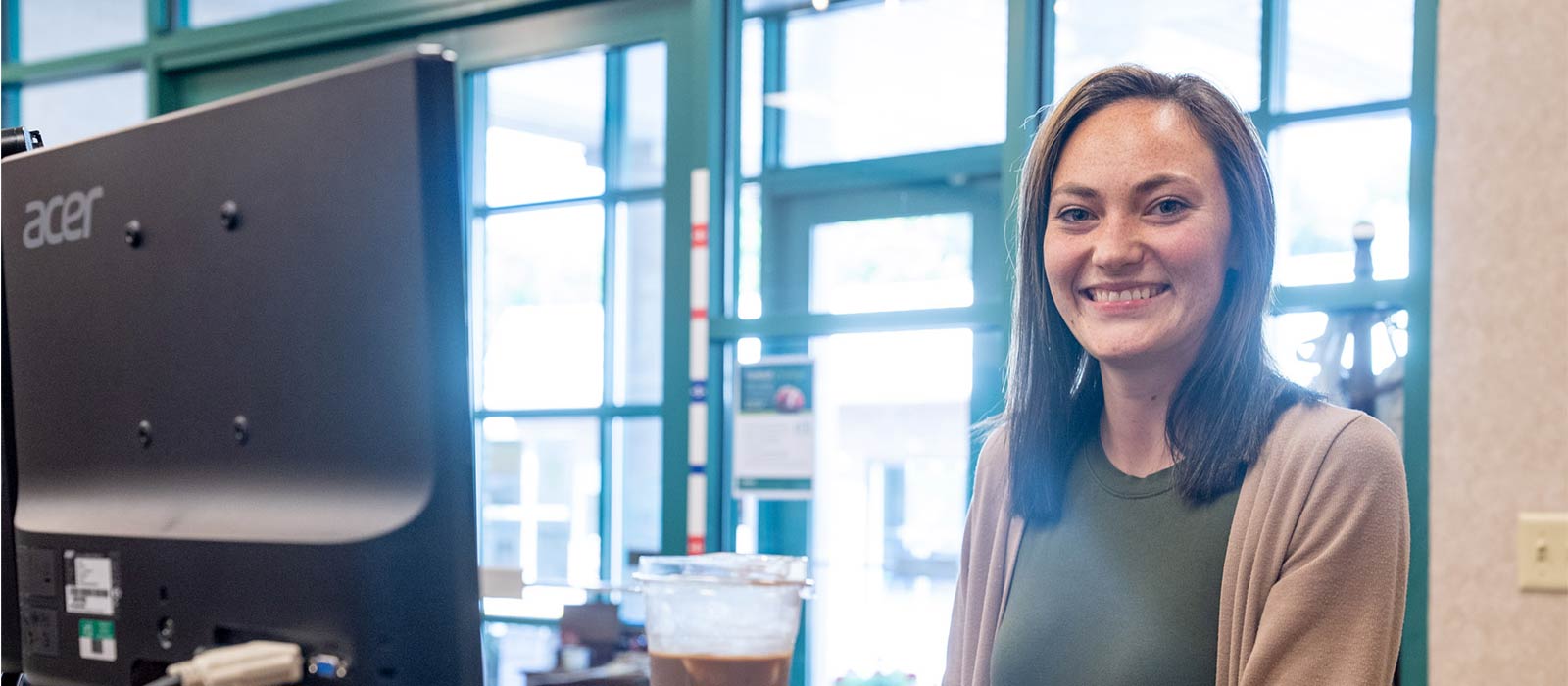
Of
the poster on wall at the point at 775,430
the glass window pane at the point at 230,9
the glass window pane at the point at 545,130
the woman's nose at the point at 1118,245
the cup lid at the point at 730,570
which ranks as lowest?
the poster on wall at the point at 775,430

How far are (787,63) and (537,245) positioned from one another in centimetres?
77

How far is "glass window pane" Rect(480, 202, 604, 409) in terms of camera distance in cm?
363

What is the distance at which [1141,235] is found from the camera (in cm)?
132

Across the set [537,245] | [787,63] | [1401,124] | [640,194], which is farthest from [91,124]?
[1401,124]

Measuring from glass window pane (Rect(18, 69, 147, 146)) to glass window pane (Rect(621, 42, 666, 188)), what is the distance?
1551 millimetres

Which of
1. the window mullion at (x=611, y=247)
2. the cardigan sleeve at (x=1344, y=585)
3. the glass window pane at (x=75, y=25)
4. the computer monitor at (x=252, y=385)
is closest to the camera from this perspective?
the computer monitor at (x=252, y=385)

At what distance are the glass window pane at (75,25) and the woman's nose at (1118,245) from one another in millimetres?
3548

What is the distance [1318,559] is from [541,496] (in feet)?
9.02

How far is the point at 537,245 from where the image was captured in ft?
12.0

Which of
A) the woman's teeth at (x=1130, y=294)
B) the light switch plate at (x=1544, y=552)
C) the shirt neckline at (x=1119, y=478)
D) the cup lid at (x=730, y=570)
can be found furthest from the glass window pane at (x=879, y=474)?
the cup lid at (x=730, y=570)

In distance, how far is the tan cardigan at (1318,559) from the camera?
1.15m

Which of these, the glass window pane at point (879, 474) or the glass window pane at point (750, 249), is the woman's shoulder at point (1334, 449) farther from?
the glass window pane at point (750, 249)

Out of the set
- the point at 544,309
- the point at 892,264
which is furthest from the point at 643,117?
the point at 892,264

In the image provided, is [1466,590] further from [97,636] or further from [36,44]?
[36,44]
